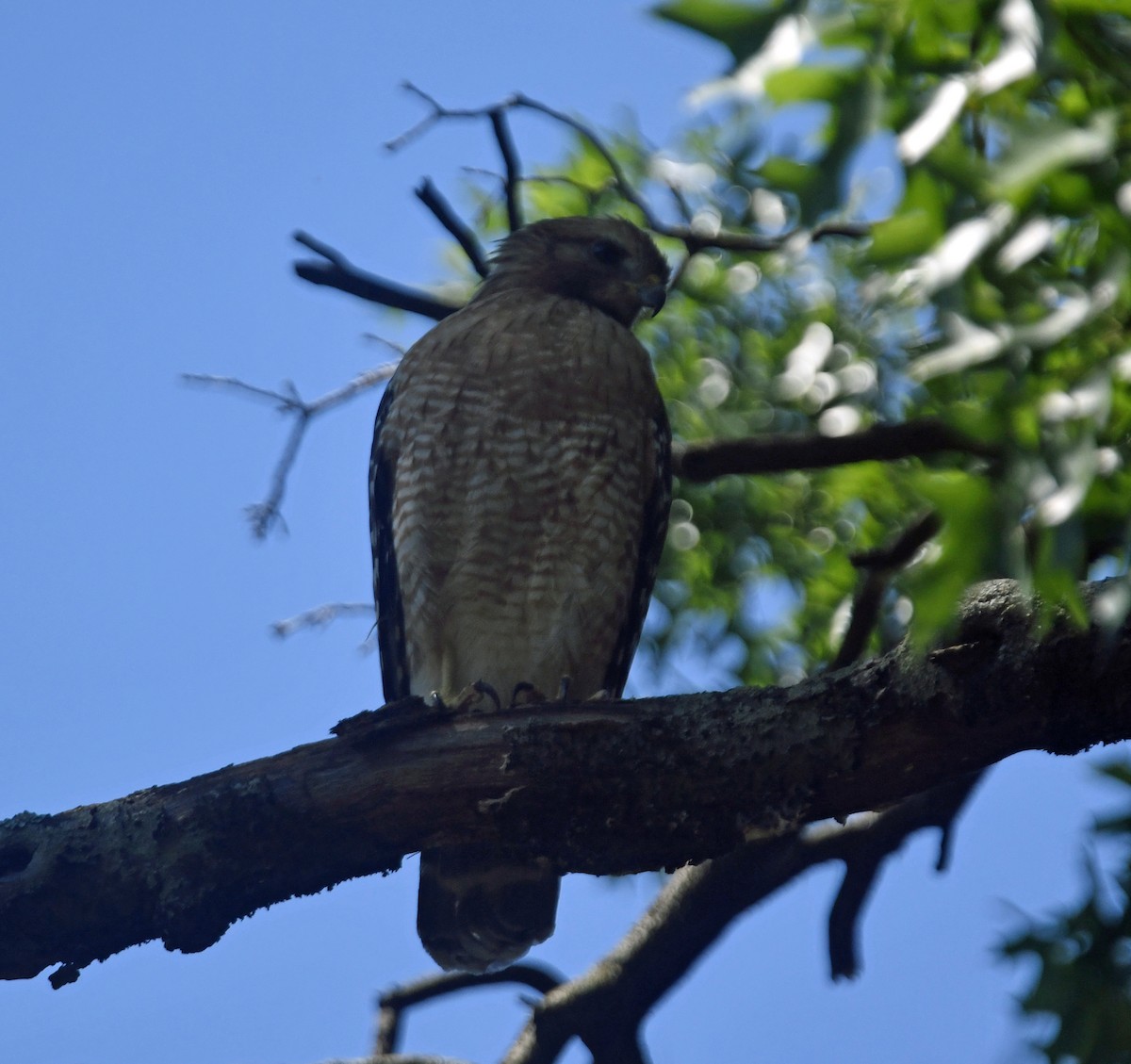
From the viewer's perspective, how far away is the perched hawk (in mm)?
4645

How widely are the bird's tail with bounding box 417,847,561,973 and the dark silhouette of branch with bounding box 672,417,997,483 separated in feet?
4.31

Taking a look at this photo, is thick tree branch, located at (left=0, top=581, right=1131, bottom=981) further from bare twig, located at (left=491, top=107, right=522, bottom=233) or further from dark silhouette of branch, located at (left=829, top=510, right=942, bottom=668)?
bare twig, located at (left=491, top=107, right=522, bottom=233)

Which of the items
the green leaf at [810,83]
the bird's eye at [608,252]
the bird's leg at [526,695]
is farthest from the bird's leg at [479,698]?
the green leaf at [810,83]

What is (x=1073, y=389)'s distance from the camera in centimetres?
170

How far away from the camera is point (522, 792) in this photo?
3.27 meters

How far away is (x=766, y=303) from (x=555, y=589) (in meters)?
1.20

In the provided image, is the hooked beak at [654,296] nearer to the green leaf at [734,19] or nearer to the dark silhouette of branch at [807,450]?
the dark silhouette of branch at [807,450]

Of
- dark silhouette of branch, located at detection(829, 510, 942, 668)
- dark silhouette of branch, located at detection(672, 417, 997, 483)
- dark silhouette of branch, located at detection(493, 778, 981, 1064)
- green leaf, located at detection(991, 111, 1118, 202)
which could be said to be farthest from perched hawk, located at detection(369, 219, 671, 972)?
green leaf, located at detection(991, 111, 1118, 202)

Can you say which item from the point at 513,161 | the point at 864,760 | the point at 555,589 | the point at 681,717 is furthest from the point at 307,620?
the point at 864,760

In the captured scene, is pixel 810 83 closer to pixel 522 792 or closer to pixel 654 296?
pixel 522 792

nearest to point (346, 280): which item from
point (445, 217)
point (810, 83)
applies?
point (445, 217)

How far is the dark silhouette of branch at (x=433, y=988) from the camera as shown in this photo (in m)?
4.46

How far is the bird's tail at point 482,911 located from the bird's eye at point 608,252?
235cm

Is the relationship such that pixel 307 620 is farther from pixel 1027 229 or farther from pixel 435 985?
pixel 1027 229
